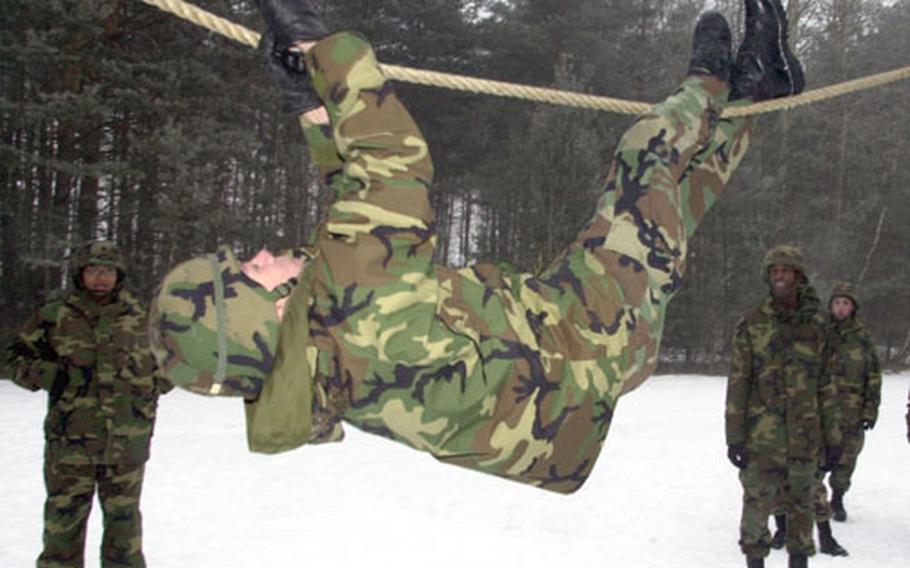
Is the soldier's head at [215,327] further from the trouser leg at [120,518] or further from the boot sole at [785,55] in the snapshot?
the trouser leg at [120,518]

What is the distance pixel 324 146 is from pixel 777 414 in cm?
365

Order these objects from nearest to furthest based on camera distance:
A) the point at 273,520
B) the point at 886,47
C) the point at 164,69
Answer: the point at 273,520 → the point at 164,69 → the point at 886,47

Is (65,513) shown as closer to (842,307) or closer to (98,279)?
(98,279)

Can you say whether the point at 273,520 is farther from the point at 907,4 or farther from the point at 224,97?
the point at 907,4

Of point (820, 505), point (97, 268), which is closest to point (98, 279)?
point (97, 268)

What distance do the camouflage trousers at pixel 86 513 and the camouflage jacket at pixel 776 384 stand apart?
3318 mm

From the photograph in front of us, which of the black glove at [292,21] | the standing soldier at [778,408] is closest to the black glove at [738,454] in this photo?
the standing soldier at [778,408]

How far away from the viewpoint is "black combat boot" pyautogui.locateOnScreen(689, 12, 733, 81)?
2.70 m

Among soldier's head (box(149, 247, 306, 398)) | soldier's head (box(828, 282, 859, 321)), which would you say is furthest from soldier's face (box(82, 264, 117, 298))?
soldier's head (box(828, 282, 859, 321))

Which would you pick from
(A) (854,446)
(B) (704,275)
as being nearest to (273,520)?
(A) (854,446)

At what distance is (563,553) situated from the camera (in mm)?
5422

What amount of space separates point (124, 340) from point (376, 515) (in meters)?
2.74

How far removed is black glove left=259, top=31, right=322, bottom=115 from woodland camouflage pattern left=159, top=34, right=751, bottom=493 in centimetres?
7

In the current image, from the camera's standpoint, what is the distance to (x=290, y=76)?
201 centimetres
